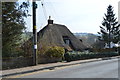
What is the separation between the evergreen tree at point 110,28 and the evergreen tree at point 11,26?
51.4 m

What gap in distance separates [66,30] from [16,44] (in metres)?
34.2

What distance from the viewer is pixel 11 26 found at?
70.0 ft

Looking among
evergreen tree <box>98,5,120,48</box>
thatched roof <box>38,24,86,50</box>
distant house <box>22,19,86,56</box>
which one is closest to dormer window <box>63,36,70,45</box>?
distant house <box>22,19,86,56</box>

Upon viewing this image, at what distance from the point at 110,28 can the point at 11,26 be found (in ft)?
179

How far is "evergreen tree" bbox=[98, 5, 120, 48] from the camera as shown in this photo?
235 feet

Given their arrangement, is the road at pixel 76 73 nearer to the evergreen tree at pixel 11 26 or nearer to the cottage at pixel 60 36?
the evergreen tree at pixel 11 26

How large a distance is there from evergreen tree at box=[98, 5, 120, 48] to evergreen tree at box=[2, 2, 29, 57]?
2025 inches

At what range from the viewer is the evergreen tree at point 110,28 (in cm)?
7162

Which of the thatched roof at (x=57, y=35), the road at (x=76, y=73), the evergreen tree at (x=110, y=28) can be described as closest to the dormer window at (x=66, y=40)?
the thatched roof at (x=57, y=35)

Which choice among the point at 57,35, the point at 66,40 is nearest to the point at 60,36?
the point at 57,35

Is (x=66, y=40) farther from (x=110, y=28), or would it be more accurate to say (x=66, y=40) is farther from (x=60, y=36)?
(x=110, y=28)

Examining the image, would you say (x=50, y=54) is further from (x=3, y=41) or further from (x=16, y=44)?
(x=3, y=41)

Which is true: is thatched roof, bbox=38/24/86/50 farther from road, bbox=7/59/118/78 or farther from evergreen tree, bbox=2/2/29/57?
road, bbox=7/59/118/78

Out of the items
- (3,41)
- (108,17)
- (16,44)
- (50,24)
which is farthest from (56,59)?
(108,17)
